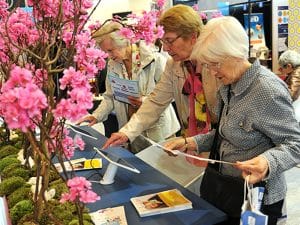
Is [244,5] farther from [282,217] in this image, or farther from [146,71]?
[282,217]

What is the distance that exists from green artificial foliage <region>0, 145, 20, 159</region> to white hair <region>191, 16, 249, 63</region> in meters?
1.22

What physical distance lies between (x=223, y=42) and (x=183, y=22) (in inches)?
23.2

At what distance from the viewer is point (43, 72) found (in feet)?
3.64

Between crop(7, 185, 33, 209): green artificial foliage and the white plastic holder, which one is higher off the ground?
crop(7, 185, 33, 209): green artificial foliage

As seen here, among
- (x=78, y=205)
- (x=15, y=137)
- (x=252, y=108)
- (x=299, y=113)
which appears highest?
(x=252, y=108)

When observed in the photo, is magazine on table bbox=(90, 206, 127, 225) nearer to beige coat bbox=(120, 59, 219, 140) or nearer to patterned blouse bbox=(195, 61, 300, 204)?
patterned blouse bbox=(195, 61, 300, 204)

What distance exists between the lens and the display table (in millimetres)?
1437

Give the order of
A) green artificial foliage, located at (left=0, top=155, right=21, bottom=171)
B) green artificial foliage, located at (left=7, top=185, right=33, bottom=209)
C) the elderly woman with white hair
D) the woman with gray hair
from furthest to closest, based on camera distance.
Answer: the woman with gray hair < green artificial foliage, located at (left=0, top=155, right=21, bottom=171) < green artificial foliage, located at (left=7, top=185, right=33, bottom=209) < the elderly woman with white hair

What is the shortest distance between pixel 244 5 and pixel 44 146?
520 centimetres

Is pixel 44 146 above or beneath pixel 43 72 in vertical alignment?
beneath

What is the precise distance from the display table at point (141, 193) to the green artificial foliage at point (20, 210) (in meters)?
0.24

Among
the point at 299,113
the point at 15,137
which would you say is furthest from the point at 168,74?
the point at 299,113

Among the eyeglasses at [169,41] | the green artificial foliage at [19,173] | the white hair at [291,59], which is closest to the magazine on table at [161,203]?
the green artificial foliage at [19,173]

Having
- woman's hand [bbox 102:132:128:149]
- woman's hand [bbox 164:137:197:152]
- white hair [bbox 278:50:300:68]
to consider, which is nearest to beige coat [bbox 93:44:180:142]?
woman's hand [bbox 102:132:128:149]
